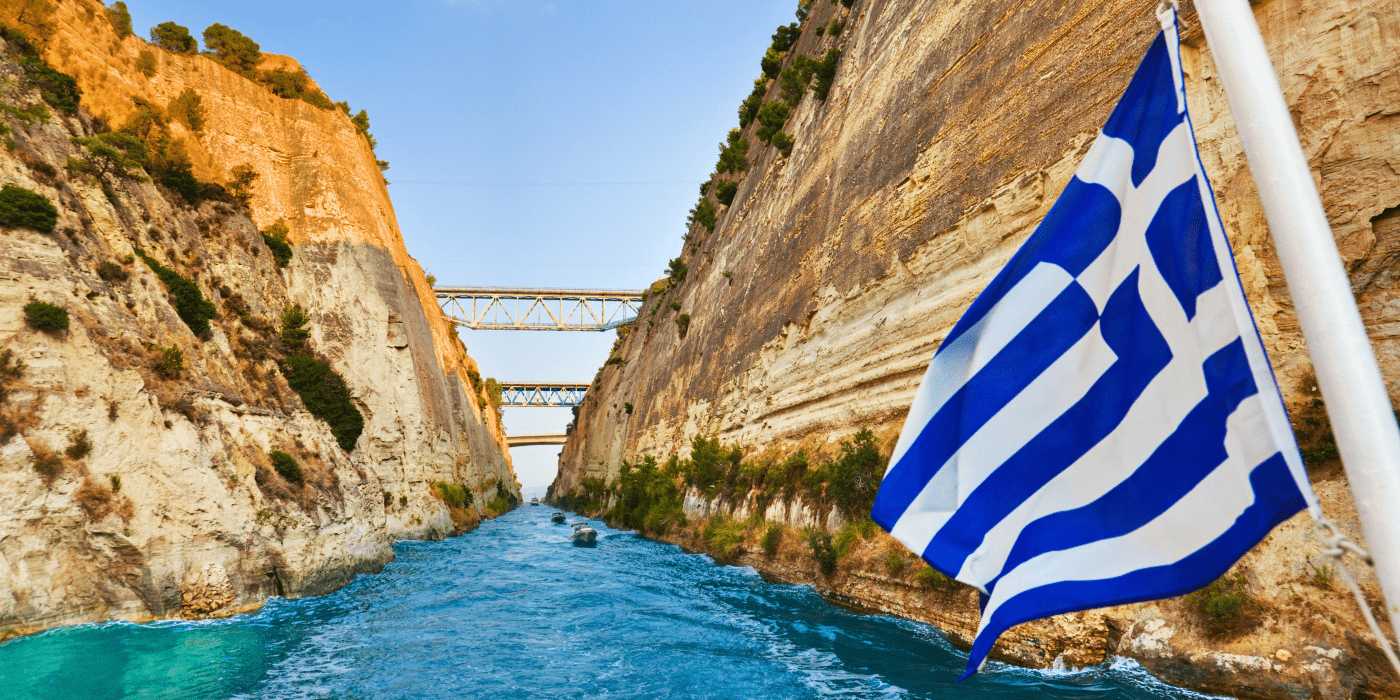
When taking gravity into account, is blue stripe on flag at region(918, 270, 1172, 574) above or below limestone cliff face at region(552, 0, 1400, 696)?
below

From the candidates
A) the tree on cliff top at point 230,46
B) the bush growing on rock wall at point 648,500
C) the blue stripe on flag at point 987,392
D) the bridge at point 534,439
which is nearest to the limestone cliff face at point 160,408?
the tree on cliff top at point 230,46

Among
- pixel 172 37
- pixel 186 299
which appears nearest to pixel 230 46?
pixel 172 37

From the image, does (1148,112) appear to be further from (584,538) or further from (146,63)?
(146,63)

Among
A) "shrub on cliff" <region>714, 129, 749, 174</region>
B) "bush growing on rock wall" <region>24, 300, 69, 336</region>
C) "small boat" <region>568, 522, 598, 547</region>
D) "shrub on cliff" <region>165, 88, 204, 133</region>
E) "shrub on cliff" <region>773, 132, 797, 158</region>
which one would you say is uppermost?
"shrub on cliff" <region>714, 129, 749, 174</region>

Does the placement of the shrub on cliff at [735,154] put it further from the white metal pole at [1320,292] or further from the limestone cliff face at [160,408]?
the white metal pole at [1320,292]

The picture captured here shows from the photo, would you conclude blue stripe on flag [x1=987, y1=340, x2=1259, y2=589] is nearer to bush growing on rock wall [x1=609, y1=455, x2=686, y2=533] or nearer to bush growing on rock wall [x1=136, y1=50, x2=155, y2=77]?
bush growing on rock wall [x1=609, y1=455, x2=686, y2=533]

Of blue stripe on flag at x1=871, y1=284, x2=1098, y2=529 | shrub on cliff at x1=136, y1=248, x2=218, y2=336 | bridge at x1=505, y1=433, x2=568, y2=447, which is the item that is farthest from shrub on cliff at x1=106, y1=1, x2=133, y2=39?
bridge at x1=505, y1=433, x2=568, y2=447

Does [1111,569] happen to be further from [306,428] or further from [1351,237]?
[306,428]
